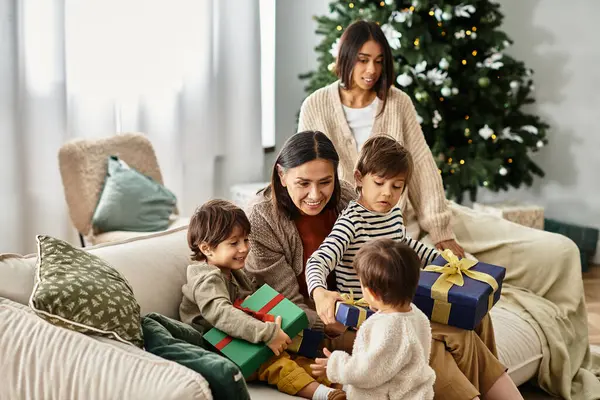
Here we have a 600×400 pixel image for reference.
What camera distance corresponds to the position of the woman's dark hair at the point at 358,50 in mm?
2922

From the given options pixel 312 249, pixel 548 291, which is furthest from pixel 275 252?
pixel 548 291

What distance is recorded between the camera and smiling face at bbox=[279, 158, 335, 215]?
2213mm

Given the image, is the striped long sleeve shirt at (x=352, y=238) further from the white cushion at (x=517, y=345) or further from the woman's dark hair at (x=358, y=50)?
the woman's dark hair at (x=358, y=50)

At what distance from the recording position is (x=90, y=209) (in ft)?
11.8

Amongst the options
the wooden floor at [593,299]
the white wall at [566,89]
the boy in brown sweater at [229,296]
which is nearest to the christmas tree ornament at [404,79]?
the white wall at [566,89]

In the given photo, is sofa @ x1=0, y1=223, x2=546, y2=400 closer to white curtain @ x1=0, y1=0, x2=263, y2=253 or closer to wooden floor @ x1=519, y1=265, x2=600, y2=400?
wooden floor @ x1=519, y1=265, x2=600, y2=400

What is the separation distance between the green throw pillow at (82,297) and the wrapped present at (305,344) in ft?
1.50

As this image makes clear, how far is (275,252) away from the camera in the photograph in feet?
7.65

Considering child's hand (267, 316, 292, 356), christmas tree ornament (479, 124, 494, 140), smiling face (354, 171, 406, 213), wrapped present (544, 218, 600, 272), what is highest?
christmas tree ornament (479, 124, 494, 140)

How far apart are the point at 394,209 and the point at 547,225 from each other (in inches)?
122

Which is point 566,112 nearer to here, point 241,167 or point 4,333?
point 241,167

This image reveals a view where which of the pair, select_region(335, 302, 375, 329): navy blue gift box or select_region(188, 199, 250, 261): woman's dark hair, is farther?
select_region(188, 199, 250, 261): woman's dark hair

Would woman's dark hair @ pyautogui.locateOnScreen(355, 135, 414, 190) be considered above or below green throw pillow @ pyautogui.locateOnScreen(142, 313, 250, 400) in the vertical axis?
above

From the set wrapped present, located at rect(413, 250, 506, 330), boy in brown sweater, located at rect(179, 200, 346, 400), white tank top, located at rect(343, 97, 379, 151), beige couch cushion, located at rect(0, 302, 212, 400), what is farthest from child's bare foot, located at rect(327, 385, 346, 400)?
white tank top, located at rect(343, 97, 379, 151)
